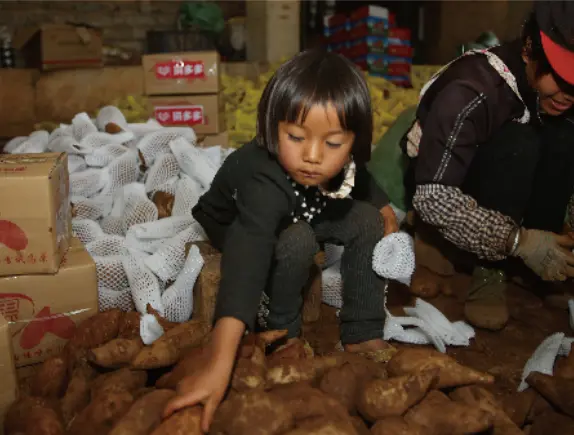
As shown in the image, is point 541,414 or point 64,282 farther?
point 64,282

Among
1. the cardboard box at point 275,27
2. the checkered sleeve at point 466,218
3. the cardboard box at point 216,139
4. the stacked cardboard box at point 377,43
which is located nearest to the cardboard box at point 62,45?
the cardboard box at point 216,139

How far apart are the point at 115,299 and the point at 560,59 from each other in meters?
1.24

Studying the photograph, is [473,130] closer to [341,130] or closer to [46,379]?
[341,130]

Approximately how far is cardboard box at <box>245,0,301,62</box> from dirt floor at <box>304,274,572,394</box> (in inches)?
111

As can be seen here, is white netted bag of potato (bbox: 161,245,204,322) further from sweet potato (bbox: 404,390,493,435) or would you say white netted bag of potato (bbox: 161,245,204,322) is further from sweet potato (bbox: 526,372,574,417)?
sweet potato (bbox: 526,372,574,417)

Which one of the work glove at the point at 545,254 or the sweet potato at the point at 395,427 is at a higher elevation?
the work glove at the point at 545,254

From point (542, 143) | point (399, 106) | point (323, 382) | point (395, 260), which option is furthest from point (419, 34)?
point (323, 382)

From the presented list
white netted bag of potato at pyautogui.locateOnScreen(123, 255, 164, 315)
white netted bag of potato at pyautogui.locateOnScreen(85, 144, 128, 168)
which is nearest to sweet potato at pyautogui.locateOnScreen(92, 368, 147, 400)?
white netted bag of potato at pyautogui.locateOnScreen(123, 255, 164, 315)

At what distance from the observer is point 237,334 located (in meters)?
1.04

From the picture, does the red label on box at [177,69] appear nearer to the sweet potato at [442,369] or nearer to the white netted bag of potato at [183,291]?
the white netted bag of potato at [183,291]

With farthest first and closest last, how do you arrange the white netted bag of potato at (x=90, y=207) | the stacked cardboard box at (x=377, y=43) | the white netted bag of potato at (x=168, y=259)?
the stacked cardboard box at (x=377, y=43) < the white netted bag of potato at (x=90, y=207) < the white netted bag of potato at (x=168, y=259)

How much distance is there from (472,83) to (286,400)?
3.08 feet

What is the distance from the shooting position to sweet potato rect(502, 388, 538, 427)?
44.9 inches

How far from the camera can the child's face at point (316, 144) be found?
1.05m
